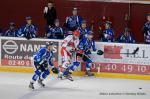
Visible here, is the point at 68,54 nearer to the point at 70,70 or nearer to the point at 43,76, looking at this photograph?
the point at 70,70

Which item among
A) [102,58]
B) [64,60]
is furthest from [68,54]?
[102,58]

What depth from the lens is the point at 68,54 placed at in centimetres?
1617

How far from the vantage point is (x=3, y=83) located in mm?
15773

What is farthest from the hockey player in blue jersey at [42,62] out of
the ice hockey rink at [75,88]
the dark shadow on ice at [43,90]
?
the ice hockey rink at [75,88]

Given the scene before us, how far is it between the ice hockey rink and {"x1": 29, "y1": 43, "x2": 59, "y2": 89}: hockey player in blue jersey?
1.14 ft

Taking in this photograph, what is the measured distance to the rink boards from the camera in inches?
648

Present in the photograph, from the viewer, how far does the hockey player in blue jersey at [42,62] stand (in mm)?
15047

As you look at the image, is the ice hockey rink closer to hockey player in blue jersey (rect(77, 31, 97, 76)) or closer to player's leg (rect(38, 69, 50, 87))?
player's leg (rect(38, 69, 50, 87))

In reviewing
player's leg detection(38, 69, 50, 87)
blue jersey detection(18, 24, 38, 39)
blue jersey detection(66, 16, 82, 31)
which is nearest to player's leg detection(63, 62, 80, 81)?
player's leg detection(38, 69, 50, 87)

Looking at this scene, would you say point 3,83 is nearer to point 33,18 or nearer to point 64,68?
point 64,68

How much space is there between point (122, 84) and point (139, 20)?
4423 millimetres

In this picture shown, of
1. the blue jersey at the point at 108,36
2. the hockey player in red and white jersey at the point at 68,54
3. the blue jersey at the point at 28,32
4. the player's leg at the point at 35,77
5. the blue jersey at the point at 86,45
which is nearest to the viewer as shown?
the player's leg at the point at 35,77

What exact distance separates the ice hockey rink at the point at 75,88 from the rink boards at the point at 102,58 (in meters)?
0.26

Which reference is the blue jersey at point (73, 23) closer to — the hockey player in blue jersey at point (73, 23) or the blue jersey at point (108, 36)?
the hockey player in blue jersey at point (73, 23)
